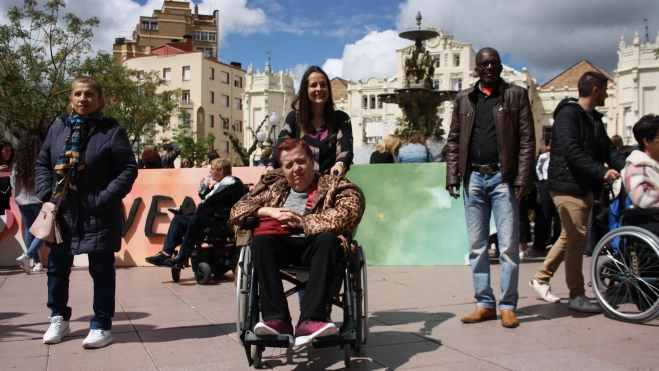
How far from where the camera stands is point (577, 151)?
596 cm

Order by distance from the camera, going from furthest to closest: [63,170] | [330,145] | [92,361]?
[330,145] < [63,170] < [92,361]

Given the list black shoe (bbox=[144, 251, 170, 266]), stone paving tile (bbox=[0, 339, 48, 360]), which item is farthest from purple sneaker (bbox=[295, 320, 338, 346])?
black shoe (bbox=[144, 251, 170, 266])

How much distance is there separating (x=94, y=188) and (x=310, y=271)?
6.44 feet

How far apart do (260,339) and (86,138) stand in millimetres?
2251

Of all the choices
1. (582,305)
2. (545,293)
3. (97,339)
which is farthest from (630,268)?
(97,339)

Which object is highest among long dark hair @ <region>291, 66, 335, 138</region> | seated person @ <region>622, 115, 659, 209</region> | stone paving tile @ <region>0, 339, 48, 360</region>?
long dark hair @ <region>291, 66, 335, 138</region>

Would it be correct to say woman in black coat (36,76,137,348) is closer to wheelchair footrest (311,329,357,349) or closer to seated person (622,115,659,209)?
wheelchair footrest (311,329,357,349)

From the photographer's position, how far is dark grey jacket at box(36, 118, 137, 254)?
4992 mm

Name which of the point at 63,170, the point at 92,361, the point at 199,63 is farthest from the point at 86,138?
the point at 199,63

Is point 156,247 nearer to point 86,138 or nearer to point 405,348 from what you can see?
point 86,138

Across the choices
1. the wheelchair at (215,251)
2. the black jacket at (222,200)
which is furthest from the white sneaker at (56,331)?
the black jacket at (222,200)

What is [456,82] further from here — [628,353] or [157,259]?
[628,353]

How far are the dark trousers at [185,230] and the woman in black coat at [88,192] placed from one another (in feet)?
10.6

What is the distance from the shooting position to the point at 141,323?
5.90 metres
